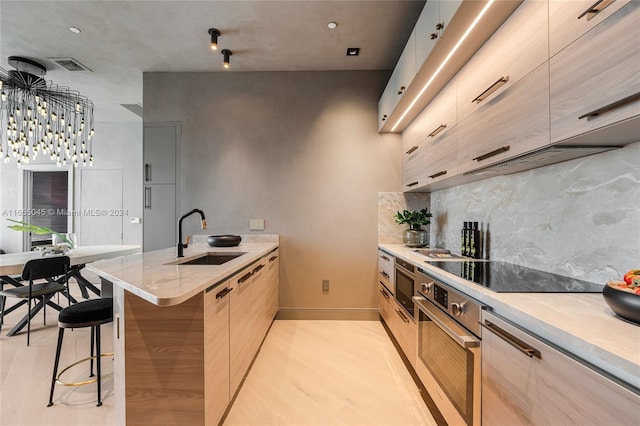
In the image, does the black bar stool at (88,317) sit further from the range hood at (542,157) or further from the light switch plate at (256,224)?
the range hood at (542,157)

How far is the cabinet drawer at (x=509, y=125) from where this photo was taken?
1.17 m

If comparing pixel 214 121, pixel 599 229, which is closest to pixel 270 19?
pixel 214 121

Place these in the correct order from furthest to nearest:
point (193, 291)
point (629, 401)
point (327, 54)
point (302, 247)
Answer: point (302, 247)
point (327, 54)
point (193, 291)
point (629, 401)

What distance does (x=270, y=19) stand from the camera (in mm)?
2410

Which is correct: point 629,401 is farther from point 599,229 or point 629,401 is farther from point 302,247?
point 302,247

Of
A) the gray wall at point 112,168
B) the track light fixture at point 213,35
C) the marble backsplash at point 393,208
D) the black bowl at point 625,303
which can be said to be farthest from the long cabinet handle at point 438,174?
the gray wall at point 112,168

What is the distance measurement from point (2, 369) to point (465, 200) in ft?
13.1

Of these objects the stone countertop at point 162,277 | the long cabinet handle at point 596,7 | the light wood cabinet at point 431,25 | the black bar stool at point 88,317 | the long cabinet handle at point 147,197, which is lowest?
the black bar stool at point 88,317

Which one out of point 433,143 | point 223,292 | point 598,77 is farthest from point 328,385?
point 598,77

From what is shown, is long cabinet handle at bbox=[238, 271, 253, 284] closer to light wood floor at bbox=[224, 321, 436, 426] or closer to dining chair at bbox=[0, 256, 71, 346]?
light wood floor at bbox=[224, 321, 436, 426]

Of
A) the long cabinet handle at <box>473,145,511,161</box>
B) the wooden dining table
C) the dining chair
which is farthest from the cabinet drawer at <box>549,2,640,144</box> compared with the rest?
the wooden dining table

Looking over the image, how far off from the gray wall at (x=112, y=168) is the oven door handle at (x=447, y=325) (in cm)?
511

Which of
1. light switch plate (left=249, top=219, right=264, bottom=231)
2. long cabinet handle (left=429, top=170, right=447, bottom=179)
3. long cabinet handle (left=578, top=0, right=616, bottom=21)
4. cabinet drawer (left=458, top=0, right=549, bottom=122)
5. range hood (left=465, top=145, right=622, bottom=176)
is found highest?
cabinet drawer (left=458, top=0, right=549, bottom=122)

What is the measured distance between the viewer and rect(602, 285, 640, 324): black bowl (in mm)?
723
